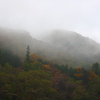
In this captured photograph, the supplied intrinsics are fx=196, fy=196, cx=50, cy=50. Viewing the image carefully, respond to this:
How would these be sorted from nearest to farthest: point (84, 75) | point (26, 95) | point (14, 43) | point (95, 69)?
point (26, 95) → point (84, 75) → point (95, 69) → point (14, 43)

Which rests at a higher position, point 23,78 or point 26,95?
point 23,78

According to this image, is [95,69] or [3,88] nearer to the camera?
[3,88]

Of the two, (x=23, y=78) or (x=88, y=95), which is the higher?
(x=23, y=78)

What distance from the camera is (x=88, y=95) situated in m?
49.3

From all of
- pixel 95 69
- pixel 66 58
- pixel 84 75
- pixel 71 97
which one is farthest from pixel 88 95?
pixel 66 58

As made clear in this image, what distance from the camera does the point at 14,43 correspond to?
14900 cm

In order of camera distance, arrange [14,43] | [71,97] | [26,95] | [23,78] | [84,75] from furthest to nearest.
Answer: [14,43] → [84,75] → [71,97] → [23,78] → [26,95]

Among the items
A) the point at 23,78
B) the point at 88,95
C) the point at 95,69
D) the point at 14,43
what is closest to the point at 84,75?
the point at 95,69

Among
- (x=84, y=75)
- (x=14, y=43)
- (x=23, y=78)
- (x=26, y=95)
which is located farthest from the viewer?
(x=14, y=43)

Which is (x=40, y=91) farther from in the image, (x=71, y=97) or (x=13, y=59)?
(x=13, y=59)

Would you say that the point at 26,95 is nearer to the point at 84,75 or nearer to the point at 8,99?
the point at 8,99

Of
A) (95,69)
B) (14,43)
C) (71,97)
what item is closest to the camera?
(71,97)

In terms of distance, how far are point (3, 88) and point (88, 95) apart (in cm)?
2168

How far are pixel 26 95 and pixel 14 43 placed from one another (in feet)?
370
